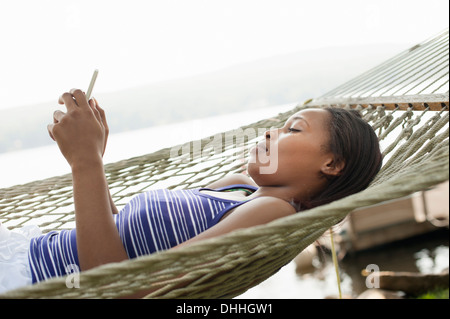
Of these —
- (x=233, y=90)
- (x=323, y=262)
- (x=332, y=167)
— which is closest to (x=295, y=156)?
(x=332, y=167)

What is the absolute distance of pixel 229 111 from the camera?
984 centimetres

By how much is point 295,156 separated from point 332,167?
101 mm

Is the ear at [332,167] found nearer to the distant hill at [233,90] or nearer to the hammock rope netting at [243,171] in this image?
the hammock rope netting at [243,171]

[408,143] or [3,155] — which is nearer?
→ [408,143]

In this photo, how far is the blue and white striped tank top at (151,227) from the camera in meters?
0.94

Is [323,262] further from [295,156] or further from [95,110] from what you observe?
[95,110]

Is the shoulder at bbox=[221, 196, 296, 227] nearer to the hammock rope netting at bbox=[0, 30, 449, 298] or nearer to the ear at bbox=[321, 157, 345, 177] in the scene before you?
the hammock rope netting at bbox=[0, 30, 449, 298]

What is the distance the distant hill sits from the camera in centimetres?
923

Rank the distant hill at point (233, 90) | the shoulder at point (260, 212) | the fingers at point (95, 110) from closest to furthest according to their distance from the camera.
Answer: the shoulder at point (260, 212) < the fingers at point (95, 110) < the distant hill at point (233, 90)

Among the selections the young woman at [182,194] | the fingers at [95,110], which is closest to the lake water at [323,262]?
the young woman at [182,194]

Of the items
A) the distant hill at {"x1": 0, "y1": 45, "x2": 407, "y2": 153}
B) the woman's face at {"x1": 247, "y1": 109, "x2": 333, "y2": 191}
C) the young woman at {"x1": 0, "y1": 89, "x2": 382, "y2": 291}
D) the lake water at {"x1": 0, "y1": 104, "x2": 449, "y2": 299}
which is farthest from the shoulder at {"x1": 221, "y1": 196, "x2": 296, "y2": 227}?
the distant hill at {"x1": 0, "y1": 45, "x2": 407, "y2": 153}

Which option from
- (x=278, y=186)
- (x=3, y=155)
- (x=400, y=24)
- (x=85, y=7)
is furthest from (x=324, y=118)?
(x=400, y=24)
